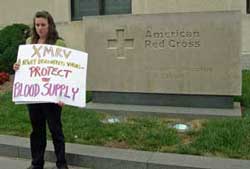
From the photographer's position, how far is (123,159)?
5.13m

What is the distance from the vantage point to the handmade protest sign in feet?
15.4

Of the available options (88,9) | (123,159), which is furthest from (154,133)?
(88,9)

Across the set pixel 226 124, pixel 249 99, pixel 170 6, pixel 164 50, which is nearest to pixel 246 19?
pixel 170 6

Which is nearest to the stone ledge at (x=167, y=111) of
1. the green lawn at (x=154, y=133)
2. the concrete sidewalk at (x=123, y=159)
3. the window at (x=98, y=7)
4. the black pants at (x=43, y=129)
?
the green lawn at (x=154, y=133)

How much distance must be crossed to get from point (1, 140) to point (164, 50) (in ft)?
9.38

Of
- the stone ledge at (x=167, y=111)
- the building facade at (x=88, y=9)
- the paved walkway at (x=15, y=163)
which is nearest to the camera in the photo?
the paved walkway at (x=15, y=163)

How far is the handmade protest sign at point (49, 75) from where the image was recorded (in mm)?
4703

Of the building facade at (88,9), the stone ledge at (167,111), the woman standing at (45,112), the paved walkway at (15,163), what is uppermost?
the building facade at (88,9)

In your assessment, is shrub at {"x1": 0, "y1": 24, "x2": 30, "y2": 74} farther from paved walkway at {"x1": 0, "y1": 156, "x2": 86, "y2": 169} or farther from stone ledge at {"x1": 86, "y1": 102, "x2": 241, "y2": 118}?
paved walkway at {"x1": 0, "y1": 156, "x2": 86, "y2": 169}

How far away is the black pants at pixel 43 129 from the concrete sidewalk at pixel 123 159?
0.46 metres

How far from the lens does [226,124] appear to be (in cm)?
607

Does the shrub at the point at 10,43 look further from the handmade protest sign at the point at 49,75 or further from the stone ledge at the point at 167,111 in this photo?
the handmade protest sign at the point at 49,75

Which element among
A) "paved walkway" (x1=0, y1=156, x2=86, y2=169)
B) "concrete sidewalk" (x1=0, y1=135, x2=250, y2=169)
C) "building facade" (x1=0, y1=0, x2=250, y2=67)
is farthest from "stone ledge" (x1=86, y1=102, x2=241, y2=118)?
"building facade" (x1=0, y1=0, x2=250, y2=67)

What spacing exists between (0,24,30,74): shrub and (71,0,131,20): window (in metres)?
1.70
